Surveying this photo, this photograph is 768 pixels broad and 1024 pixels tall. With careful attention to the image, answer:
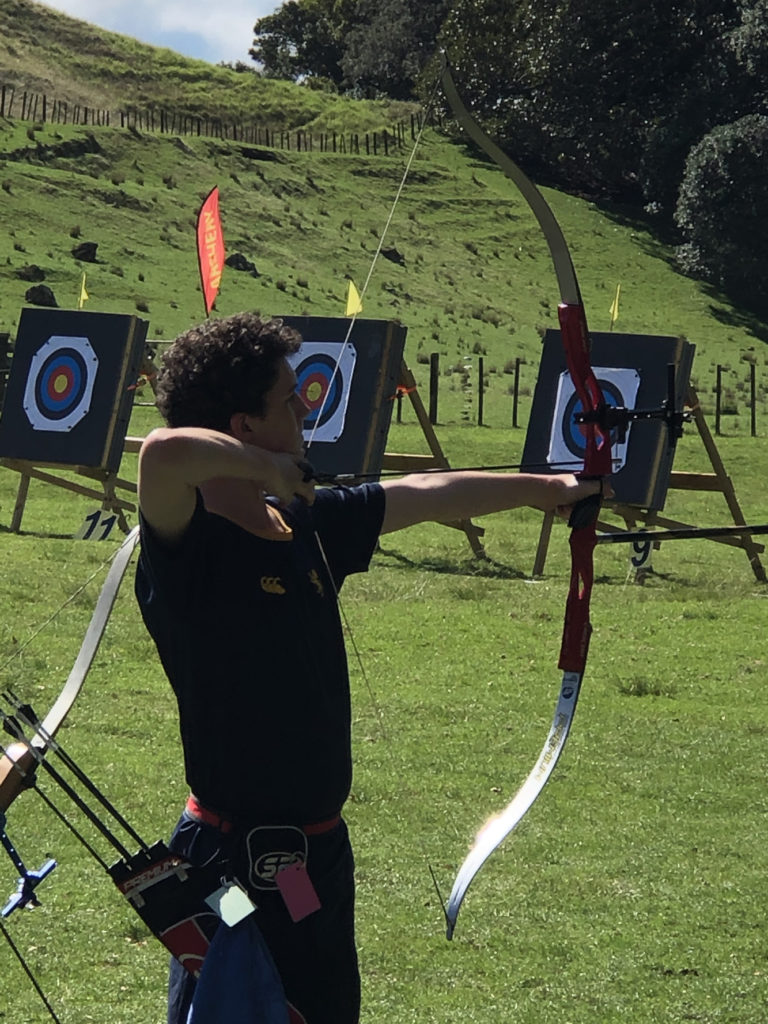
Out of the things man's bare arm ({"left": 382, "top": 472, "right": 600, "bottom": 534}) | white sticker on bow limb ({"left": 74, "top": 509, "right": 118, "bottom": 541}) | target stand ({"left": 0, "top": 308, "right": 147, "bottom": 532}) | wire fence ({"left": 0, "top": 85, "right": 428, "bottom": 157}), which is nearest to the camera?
man's bare arm ({"left": 382, "top": 472, "right": 600, "bottom": 534})

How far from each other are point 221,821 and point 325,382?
29.7 feet

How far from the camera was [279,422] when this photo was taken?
8.29 feet

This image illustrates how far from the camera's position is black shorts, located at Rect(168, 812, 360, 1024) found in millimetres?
2551

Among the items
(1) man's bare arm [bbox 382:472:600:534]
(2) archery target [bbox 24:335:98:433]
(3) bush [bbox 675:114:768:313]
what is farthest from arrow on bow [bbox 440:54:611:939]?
(3) bush [bbox 675:114:768:313]

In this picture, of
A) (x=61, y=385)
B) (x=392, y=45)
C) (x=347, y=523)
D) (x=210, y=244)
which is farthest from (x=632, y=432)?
(x=392, y=45)

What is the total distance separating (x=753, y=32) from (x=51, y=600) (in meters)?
31.7

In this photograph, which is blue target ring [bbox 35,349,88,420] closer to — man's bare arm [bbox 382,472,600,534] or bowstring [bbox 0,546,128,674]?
bowstring [bbox 0,546,128,674]

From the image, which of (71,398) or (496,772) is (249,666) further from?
(71,398)

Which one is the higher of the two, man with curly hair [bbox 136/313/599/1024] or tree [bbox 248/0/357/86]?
tree [bbox 248/0/357/86]

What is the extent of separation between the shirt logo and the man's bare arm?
0.37m

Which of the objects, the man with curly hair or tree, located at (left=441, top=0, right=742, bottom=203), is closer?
the man with curly hair

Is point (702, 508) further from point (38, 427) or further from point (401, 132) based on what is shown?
point (401, 132)

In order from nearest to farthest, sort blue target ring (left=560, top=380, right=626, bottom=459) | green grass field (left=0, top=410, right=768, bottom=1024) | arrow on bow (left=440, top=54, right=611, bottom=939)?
1. arrow on bow (left=440, top=54, right=611, bottom=939)
2. green grass field (left=0, top=410, right=768, bottom=1024)
3. blue target ring (left=560, top=380, right=626, bottom=459)

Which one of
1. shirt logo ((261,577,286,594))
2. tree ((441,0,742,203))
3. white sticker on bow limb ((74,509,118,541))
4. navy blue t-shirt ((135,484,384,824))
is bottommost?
white sticker on bow limb ((74,509,118,541))
